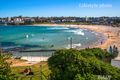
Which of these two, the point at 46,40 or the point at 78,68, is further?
the point at 46,40

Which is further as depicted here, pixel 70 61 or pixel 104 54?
pixel 104 54

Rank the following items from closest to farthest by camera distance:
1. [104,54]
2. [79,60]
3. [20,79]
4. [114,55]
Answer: [79,60], [20,79], [104,54], [114,55]

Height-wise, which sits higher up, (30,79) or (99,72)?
(99,72)

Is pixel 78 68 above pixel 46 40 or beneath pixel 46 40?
above

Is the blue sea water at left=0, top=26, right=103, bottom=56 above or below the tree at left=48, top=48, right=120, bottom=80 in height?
below

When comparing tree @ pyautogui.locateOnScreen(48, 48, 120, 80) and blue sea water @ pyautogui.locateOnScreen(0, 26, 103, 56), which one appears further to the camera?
blue sea water @ pyautogui.locateOnScreen(0, 26, 103, 56)

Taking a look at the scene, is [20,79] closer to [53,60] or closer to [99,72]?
[53,60]

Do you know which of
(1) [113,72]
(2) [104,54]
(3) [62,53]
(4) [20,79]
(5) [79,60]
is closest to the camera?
(1) [113,72]

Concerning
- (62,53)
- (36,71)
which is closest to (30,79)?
(36,71)

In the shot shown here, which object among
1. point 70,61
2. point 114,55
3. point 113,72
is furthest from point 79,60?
point 114,55

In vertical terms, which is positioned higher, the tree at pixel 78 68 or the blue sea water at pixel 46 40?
the tree at pixel 78 68

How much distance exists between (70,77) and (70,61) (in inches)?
95.5

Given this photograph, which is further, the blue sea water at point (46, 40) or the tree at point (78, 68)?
the blue sea water at point (46, 40)

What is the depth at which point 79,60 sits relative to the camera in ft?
58.9
